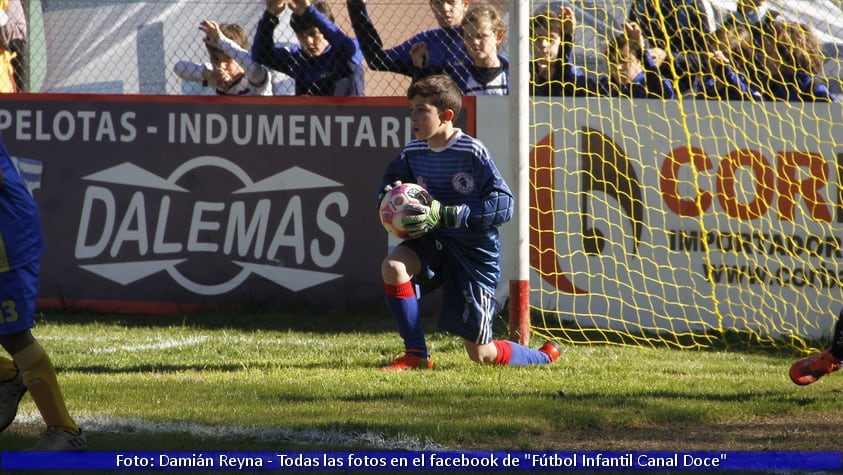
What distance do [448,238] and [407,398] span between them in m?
1.13

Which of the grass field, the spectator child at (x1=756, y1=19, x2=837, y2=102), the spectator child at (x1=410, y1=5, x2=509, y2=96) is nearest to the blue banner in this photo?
the grass field

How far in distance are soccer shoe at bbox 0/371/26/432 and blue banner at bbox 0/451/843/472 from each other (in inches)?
9.8

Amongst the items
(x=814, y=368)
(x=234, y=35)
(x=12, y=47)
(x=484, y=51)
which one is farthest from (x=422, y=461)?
(x=12, y=47)

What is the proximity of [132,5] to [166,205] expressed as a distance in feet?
8.22

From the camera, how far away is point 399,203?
6148 mm

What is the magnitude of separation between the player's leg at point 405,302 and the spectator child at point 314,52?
2.97 metres

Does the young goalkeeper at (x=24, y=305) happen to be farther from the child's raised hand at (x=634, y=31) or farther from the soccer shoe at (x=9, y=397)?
the child's raised hand at (x=634, y=31)

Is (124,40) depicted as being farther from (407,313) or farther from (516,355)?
(516,355)

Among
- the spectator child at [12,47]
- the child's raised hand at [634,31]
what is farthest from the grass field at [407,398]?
the spectator child at [12,47]

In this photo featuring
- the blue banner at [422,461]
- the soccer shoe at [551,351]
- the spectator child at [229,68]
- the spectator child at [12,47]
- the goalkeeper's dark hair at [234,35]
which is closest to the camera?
the blue banner at [422,461]

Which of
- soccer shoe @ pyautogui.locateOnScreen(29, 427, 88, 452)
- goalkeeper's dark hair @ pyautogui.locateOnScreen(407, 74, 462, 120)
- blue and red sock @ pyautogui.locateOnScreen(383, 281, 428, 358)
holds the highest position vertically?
goalkeeper's dark hair @ pyautogui.locateOnScreen(407, 74, 462, 120)

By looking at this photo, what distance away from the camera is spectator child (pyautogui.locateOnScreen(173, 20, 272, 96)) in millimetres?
9312

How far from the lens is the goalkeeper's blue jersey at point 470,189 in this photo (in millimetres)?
6328

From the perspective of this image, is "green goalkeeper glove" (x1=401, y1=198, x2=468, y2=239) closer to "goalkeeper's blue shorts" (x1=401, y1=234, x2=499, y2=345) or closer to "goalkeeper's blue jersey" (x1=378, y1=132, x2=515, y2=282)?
"goalkeeper's blue jersey" (x1=378, y1=132, x2=515, y2=282)
